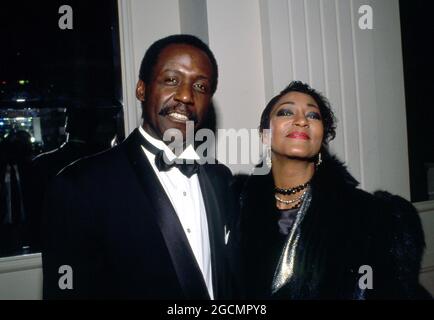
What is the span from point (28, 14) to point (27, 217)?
1.20m

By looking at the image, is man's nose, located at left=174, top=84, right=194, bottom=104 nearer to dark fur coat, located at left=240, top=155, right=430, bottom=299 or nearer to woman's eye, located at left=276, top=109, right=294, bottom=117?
woman's eye, located at left=276, top=109, right=294, bottom=117

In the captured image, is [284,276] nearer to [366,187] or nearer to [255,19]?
[366,187]

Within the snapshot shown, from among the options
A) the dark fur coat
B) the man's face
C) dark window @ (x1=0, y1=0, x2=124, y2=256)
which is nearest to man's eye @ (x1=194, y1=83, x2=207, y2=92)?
the man's face

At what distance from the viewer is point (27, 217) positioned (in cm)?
195

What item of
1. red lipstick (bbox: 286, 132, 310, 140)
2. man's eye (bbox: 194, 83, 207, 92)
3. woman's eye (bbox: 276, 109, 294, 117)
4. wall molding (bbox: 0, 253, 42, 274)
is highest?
man's eye (bbox: 194, 83, 207, 92)

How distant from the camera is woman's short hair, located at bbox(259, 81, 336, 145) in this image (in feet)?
5.51

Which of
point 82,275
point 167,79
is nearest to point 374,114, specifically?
point 167,79

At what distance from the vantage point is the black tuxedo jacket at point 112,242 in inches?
43.9

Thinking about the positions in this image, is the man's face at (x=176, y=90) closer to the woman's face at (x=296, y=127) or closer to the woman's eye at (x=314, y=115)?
the woman's face at (x=296, y=127)

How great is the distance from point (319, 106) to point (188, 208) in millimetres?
888

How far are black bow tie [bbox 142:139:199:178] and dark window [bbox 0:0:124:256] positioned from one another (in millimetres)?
813

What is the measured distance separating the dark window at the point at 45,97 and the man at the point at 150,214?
0.70m

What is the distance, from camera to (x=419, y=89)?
253cm
